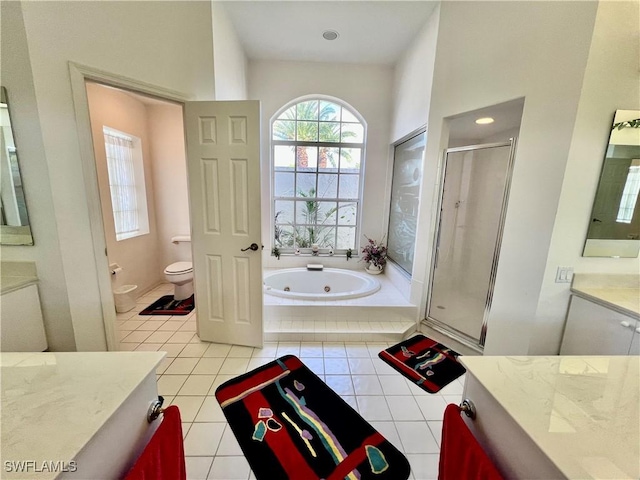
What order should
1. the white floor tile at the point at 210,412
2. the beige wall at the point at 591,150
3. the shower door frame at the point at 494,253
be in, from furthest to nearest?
the shower door frame at the point at 494,253
the white floor tile at the point at 210,412
the beige wall at the point at 591,150

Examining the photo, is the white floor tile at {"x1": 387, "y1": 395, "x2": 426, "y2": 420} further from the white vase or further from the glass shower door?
the white vase

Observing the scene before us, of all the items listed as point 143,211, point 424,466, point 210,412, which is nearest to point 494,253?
point 424,466

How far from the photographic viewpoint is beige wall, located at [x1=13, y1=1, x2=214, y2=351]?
1.49m

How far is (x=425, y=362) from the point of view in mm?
2189

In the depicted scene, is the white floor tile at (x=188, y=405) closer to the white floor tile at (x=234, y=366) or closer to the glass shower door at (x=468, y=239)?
the white floor tile at (x=234, y=366)

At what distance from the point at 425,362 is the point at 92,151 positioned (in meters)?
3.04

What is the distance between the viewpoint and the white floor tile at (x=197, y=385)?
179 centimetres

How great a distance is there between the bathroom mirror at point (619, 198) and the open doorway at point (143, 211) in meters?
3.33

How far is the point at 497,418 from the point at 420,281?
2.00 m

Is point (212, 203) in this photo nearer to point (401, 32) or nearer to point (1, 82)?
point (1, 82)

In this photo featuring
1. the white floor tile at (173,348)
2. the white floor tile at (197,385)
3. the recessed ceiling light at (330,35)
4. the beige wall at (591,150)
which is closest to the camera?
the beige wall at (591,150)

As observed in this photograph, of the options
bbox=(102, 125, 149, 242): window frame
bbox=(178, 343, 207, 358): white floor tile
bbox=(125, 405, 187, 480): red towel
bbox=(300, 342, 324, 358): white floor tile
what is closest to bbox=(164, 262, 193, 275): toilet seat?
bbox=(102, 125, 149, 242): window frame

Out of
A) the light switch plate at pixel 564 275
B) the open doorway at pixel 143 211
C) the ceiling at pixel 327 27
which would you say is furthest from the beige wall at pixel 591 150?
the open doorway at pixel 143 211

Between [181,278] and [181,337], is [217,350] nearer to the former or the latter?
[181,337]
